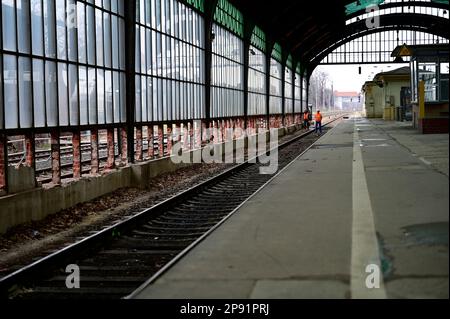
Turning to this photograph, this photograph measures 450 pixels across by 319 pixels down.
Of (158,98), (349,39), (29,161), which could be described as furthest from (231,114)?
(349,39)

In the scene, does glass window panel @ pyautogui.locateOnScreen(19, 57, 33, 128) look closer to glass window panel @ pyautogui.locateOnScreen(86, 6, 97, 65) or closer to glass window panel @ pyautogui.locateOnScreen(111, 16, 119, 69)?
glass window panel @ pyautogui.locateOnScreen(86, 6, 97, 65)

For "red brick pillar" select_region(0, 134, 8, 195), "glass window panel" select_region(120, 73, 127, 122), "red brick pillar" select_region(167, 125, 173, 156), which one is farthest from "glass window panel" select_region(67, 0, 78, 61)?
"red brick pillar" select_region(167, 125, 173, 156)

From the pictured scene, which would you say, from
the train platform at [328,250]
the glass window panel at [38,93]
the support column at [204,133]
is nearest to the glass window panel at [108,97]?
the glass window panel at [38,93]

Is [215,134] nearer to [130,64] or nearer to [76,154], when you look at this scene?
[130,64]

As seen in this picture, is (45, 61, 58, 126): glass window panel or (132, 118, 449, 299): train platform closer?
(132, 118, 449, 299): train platform

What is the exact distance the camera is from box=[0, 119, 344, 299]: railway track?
22.0 ft

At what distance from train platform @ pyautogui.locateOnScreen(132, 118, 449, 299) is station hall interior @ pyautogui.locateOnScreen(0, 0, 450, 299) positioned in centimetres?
3

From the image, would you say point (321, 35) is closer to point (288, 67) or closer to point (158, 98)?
point (288, 67)

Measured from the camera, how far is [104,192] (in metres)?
14.5

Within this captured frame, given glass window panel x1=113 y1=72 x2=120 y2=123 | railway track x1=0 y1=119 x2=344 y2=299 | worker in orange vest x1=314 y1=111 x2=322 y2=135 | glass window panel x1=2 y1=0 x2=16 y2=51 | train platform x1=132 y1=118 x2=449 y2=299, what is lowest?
railway track x1=0 y1=119 x2=344 y2=299

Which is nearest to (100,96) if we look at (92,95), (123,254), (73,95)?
(92,95)

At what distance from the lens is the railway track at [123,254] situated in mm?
6707
